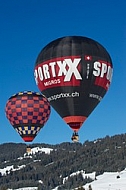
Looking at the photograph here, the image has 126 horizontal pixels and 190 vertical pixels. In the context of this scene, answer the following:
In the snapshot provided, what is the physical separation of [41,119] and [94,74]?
49.4 feet

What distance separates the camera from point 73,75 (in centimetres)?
3744

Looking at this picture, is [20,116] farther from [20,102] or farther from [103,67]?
[103,67]

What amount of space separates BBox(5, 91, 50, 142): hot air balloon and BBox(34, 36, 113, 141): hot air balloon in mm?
11926

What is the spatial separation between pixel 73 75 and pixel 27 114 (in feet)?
48.4

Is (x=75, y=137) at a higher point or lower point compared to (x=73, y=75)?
lower

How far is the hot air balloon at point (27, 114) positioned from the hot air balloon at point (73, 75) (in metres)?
11.9

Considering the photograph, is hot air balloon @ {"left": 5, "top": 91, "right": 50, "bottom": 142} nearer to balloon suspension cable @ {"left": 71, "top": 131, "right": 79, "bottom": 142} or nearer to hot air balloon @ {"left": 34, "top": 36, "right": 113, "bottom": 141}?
hot air balloon @ {"left": 34, "top": 36, "right": 113, "bottom": 141}

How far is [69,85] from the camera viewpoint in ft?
124

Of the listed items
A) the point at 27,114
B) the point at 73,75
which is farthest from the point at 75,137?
the point at 27,114

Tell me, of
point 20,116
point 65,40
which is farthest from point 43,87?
point 20,116

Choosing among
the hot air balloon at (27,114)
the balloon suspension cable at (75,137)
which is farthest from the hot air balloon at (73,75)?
the hot air balloon at (27,114)

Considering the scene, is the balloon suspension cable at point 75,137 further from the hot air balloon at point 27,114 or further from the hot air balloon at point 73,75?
the hot air balloon at point 27,114

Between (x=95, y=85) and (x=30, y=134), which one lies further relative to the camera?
(x=30, y=134)

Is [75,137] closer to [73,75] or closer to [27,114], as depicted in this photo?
[73,75]
